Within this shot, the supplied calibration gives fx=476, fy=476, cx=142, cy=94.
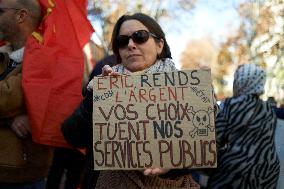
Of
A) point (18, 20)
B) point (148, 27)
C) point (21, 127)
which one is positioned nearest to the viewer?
point (148, 27)

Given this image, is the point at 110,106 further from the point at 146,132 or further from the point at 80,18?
the point at 80,18

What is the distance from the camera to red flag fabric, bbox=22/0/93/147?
2551 millimetres

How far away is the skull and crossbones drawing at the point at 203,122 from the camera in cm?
210

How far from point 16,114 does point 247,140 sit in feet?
6.29

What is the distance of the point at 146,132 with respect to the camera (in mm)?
2117

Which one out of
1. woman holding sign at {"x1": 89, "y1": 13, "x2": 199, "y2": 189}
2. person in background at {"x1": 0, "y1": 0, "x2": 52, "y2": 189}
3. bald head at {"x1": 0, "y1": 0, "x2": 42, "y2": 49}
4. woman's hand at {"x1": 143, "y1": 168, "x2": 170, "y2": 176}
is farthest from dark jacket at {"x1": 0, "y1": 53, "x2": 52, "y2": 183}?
woman's hand at {"x1": 143, "y1": 168, "x2": 170, "y2": 176}

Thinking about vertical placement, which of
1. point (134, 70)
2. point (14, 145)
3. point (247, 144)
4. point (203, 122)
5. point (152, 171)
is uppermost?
point (134, 70)

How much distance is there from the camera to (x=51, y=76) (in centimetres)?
262

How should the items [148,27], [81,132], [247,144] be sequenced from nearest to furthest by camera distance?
[81,132] < [148,27] < [247,144]

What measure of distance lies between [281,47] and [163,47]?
70.6 feet

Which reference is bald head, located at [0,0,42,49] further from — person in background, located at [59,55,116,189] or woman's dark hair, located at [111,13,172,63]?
person in background, located at [59,55,116,189]

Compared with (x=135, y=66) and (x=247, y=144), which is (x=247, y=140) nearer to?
(x=247, y=144)

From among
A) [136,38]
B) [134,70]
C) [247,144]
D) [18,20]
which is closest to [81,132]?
[134,70]

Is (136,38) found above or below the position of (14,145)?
above
